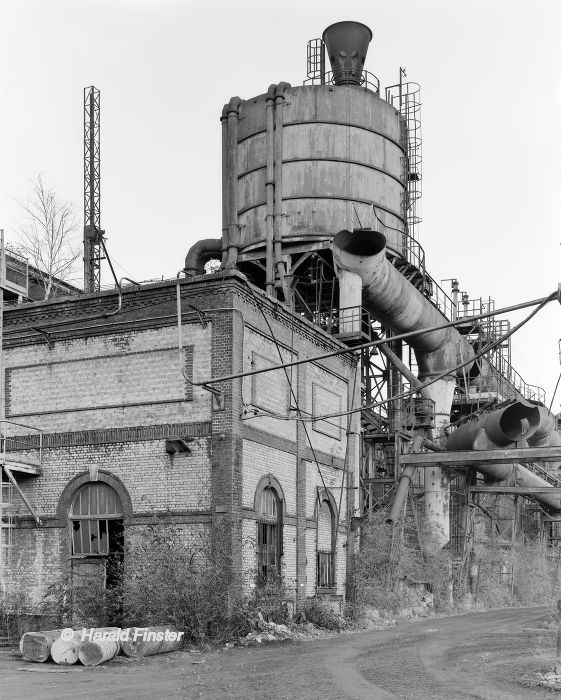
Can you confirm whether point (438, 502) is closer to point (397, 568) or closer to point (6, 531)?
point (397, 568)

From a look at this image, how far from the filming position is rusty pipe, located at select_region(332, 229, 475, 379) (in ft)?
78.9

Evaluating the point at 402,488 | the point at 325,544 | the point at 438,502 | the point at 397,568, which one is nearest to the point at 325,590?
the point at 325,544

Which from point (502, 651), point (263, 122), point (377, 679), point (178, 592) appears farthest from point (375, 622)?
point (263, 122)

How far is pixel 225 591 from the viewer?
17.9 m

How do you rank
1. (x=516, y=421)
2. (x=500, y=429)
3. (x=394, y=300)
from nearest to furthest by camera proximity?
(x=394, y=300), (x=500, y=429), (x=516, y=421)

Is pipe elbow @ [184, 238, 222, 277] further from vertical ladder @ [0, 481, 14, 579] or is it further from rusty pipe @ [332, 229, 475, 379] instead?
vertical ladder @ [0, 481, 14, 579]

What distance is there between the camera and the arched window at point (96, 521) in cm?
1945

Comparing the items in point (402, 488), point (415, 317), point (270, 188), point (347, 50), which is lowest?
point (402, 488)

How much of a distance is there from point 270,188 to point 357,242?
15.0ft

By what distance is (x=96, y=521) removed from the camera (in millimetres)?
19641

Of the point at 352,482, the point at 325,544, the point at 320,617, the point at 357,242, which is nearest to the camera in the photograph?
the point at 320,617

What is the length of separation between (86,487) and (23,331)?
12.9 ft

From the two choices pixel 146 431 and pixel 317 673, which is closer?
pixel 317 673

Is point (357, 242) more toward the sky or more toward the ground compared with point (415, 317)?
more toward the sky
